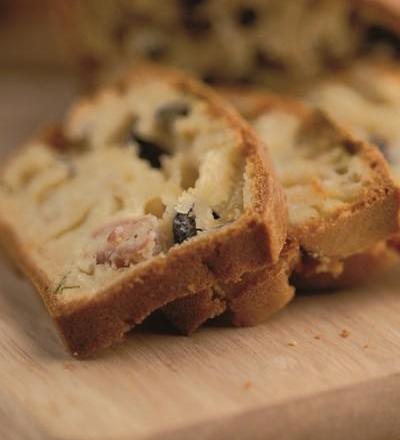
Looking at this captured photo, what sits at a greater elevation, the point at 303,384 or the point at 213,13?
the point at 213,13

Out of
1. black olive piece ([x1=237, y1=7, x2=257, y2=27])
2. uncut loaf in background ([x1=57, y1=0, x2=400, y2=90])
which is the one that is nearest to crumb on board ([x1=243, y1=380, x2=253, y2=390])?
uncut loaf in background ([x1=57, y1=0, x2=400, y2=90])

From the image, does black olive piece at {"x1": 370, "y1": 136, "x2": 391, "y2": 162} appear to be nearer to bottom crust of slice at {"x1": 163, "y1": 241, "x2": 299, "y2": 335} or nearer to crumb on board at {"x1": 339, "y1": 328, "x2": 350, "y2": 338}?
bottom crust of slice at {"x1": 163, "y1": 241, "x2": 299, "y2": 335}

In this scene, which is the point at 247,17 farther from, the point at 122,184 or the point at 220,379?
the point at 220,379

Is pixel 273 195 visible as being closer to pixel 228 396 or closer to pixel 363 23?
pixel 228 396

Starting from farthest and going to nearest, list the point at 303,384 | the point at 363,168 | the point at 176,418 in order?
the point at 363,168
the point at 303,384
the point at 176,418

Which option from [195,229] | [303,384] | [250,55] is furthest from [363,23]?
[303,384]

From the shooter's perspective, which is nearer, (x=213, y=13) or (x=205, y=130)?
(x=205, y=130)
